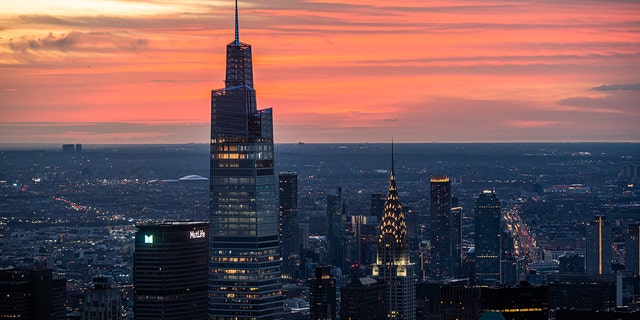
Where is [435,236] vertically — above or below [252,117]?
below

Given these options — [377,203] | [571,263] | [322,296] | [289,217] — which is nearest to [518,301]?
[322,296]

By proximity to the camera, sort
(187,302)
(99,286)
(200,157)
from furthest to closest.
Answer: (200,157)
(187,302)
(99,286)

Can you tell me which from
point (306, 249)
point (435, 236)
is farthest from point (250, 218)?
point (435, 236)

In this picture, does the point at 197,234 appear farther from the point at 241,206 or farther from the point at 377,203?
the point at 377,203

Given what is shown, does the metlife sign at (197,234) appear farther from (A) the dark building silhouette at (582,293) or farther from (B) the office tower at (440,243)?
(B) the office tower at (440,243)

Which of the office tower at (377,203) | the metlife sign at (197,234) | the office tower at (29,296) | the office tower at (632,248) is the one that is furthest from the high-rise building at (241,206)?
the office tower at (377,203)

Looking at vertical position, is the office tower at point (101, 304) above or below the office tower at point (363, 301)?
above

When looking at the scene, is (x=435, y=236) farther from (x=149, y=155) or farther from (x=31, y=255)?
(x=31, y=255)
